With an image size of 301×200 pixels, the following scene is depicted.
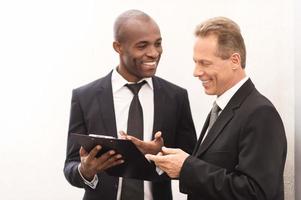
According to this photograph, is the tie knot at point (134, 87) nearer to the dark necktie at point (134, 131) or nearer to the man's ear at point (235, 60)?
the dark necktie at point (134, 131)

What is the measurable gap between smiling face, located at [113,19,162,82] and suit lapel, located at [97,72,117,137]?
0.14 m

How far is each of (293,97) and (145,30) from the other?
2.42 ft

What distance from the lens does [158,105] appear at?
202cm

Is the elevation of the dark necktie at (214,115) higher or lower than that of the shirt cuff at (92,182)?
higher

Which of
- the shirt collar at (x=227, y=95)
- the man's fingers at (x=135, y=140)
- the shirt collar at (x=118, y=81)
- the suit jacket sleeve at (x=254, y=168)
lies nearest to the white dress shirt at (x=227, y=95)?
the shirt collar at (x=227, y=95)

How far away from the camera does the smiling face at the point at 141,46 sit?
1962 millimetres

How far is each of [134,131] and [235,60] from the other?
58cm

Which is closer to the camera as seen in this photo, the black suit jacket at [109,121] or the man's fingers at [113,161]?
the man's fingers at [113,161]

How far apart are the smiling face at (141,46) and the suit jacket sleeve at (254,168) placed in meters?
0.60

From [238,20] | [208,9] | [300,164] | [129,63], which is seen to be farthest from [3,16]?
[300,164]

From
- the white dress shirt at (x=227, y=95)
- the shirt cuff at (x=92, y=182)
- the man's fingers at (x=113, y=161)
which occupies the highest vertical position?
the white dress shirt at (x=227, y=95)

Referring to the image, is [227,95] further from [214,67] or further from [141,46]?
[141,46]

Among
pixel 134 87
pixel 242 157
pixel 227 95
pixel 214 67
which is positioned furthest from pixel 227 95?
pixel 134 87

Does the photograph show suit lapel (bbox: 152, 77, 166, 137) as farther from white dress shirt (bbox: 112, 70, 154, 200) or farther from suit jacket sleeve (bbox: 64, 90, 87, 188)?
suit jacket sleeve (bbox: 64, 90, 87, 188)
